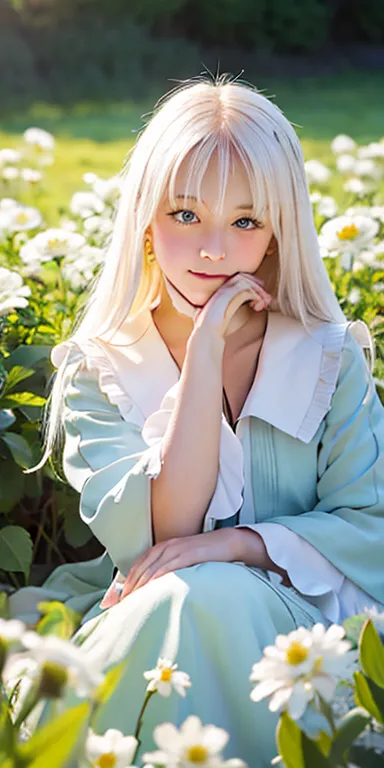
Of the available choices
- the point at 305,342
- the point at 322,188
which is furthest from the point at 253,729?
the point at 322,188

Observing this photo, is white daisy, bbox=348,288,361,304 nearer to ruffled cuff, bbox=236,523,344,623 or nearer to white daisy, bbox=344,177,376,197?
white daisy, bbox=344,177,376,197

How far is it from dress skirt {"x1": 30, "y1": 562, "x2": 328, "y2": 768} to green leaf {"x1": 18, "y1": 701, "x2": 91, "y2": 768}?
575 millimetres

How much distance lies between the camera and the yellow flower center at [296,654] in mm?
1240

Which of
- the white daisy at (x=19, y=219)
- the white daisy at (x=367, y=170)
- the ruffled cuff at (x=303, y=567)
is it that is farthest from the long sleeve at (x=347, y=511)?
the white daisy at (x=367, y=170)

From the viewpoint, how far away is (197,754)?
3.65 feet

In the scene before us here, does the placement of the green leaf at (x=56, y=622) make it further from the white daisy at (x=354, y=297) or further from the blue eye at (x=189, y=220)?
the white daisy at (x=354, y=297)

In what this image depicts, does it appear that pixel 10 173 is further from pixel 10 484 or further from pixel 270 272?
pixel 270 272

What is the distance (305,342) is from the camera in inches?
80.4

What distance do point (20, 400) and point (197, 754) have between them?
1394 mm

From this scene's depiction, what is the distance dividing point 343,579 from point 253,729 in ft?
1.14

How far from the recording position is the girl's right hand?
192 cm

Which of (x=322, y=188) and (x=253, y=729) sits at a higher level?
(x=322, y=188)

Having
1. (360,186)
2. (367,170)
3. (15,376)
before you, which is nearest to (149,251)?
(15,376)

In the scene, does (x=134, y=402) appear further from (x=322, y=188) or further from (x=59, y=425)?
(x=322, y=188)
